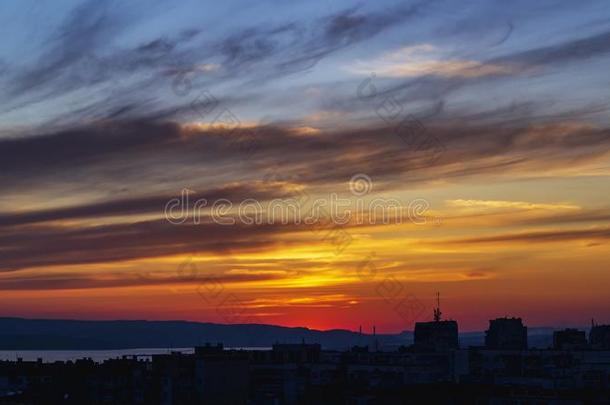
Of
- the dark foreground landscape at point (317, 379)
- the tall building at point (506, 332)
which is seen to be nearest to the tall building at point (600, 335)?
the tall building at point (506, 332)

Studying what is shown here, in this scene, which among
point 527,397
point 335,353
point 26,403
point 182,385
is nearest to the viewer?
point 527,397

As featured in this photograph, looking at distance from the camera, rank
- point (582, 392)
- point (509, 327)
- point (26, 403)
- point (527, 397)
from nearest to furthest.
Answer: point (527, 397)
point (582, 392)
point (26, 403)
point (509, 327)

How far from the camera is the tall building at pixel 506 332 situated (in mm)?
183375

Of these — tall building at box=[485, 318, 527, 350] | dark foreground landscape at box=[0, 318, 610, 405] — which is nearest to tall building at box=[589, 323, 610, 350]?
tall building at box=[485, 318, 527, 350]

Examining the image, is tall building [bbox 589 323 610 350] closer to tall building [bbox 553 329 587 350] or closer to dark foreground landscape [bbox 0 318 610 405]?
tall building [bbox 553 329 587 350]

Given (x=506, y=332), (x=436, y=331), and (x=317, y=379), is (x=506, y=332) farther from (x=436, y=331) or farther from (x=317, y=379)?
(x=317, y=379)

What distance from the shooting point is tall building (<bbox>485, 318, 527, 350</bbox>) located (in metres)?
183

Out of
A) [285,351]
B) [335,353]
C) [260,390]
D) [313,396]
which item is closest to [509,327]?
[335,353]

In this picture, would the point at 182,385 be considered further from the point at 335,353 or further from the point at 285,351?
the point at 335,353

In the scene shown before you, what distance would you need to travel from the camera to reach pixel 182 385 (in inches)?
3826

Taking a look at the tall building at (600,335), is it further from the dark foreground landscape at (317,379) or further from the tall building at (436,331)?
the dark foreground landscape at (317,379)

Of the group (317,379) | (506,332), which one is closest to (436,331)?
(506,332)

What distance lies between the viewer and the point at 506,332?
185m

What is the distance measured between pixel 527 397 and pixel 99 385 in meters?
45.4
